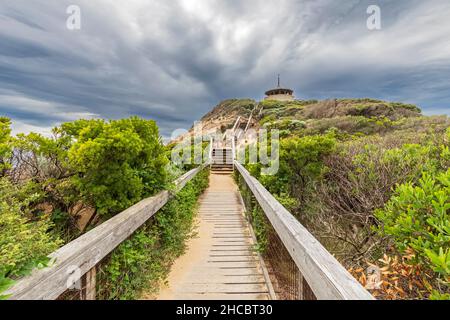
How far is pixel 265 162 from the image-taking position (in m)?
5.60

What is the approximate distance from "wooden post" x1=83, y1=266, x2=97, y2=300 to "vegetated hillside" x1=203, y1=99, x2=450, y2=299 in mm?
2030

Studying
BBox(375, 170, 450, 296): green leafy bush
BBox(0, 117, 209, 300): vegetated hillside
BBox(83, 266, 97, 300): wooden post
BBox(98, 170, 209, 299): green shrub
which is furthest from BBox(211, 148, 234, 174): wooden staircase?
BBox(375, 170, 450, 296): green leafy bush

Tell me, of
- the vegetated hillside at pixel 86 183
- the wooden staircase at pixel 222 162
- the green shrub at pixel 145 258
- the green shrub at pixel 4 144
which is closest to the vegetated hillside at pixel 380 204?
the green shrub at pixel 145 258

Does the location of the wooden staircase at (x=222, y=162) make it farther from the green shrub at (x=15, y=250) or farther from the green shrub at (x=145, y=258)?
the green shrub at (x=15, y=250)

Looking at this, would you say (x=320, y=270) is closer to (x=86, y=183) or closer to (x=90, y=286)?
(x=90, y=286)

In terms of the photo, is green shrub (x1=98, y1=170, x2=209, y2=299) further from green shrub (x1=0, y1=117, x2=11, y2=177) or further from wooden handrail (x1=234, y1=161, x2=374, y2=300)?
wooden handrail (x1=234, y1=161, x2=374, y2=300)

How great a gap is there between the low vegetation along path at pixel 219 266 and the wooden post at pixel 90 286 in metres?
0.90

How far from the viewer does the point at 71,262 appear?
136 cm

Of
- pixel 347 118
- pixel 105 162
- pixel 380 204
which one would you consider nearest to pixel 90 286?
pixel 105 162

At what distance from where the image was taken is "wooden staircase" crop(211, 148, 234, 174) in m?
13.2

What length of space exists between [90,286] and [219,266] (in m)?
1.86
